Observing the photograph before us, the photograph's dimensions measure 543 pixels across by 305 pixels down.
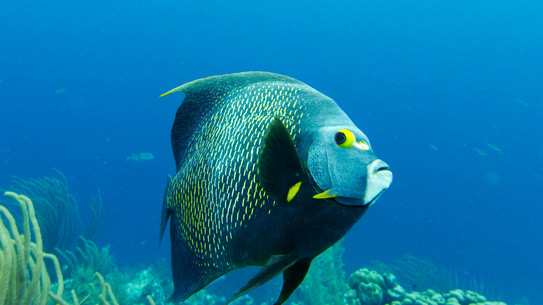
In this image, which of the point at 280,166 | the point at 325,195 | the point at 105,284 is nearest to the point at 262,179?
the point at 280,166

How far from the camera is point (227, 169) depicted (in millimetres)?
993

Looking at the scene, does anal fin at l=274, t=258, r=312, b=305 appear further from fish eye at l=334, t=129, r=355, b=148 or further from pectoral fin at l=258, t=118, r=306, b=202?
fish eye at l=334, t=129, r=355, b=148

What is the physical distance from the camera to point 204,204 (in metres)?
1.05

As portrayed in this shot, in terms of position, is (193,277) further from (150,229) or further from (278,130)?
(150,229)

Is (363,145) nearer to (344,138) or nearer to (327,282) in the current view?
(344,138)

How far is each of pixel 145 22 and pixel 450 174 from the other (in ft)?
182

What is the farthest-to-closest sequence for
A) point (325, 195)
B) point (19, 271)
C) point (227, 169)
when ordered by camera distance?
point (19, 271) < point (227, 169) < point (325, 195)

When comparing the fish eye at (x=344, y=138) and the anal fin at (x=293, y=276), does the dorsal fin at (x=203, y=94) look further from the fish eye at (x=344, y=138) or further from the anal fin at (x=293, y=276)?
the anal fin at (x=293, y=276)

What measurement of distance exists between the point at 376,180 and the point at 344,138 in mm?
117

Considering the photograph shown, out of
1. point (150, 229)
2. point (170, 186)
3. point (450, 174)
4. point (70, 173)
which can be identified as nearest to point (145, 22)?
point (70, 173)

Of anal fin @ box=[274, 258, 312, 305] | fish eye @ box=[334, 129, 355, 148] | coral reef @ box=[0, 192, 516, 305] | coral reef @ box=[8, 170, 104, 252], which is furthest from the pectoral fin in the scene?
coral reef @ box=[8, 170, 104, 252]

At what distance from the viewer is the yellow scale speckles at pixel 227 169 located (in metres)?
0.94

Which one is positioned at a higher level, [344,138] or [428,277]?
[344,138]

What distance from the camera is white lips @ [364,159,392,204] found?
733mm
